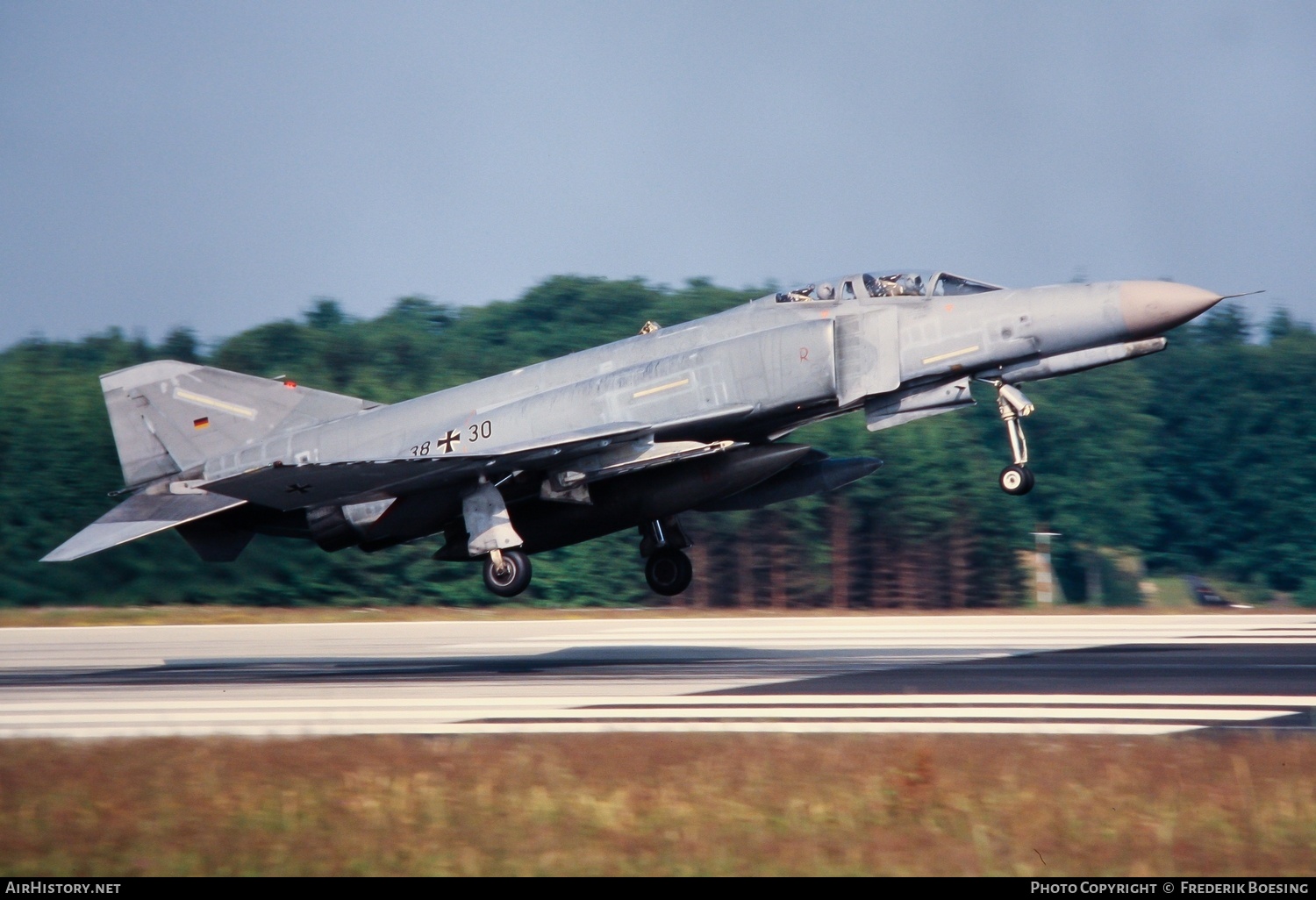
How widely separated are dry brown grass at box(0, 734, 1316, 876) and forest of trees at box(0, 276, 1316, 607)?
16627mm

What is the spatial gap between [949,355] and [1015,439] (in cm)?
123

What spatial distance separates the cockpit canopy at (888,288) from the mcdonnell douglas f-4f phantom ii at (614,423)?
22mm

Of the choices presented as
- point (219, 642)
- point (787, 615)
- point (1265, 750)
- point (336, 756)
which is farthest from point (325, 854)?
point (787, 615)

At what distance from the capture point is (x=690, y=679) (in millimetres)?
14094

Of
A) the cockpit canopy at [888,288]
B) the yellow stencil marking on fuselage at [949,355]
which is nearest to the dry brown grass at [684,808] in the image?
the yellow stencil marking on fuselage at [949,355]

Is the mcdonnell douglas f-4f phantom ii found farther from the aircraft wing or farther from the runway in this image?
the runway

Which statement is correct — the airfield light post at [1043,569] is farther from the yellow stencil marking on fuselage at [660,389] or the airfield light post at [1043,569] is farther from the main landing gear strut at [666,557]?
the yellow stencil marking on fuselage at [660,389]

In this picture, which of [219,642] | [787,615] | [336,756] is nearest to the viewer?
[336,756]

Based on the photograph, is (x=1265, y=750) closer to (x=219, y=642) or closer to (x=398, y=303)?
(x=219, y=642)

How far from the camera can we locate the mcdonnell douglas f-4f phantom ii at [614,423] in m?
14.3

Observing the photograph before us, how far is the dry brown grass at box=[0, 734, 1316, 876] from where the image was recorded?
273 inches

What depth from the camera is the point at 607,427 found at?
51.4 ft

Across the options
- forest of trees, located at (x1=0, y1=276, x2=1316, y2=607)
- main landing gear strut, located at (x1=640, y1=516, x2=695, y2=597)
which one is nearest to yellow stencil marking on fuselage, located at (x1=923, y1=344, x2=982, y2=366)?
main landing gear strut, located at (x1=640, y1=516, x2=695, y2=597)
